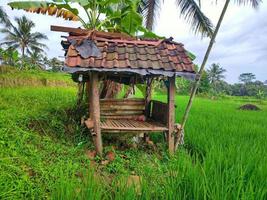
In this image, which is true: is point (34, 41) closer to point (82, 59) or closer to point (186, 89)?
point (186, 89)

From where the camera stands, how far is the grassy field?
2580 mm

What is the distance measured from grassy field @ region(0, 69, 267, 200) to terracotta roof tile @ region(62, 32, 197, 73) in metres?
1.28

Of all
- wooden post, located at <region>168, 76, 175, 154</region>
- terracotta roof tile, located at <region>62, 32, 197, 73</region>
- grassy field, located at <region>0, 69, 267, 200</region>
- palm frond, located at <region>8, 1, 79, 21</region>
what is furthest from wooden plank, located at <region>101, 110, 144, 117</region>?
palm frond, located at <region>8, 1, 79, 21</region>

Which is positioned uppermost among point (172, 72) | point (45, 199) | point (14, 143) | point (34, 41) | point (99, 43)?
point (34, 41)

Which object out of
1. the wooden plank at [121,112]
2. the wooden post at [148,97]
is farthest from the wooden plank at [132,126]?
the wooden post at [148,97]

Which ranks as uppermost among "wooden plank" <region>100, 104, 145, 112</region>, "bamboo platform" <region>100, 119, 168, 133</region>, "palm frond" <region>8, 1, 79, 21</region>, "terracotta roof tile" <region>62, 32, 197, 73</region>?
"palm frond" <region>8, 1, 79, 21</region>

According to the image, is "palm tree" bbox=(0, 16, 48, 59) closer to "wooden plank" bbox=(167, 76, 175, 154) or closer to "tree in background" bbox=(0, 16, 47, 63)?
"tree in background" bbox=(0, 16, 47, 63)

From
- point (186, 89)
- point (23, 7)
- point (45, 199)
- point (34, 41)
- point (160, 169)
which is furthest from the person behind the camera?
point (186, 89)

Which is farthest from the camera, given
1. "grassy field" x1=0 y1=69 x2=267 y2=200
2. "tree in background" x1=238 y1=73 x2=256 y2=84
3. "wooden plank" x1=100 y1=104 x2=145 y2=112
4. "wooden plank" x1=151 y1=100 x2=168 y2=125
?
"tree in background" x1=238 y1=73 x2=256 y2=84

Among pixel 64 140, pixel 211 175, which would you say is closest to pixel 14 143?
pixel 64 140

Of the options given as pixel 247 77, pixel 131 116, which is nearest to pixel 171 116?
pixel 131 116

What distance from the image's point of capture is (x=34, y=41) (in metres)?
29.9

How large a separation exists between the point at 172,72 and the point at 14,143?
8.10ft

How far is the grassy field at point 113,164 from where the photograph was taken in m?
2.58
